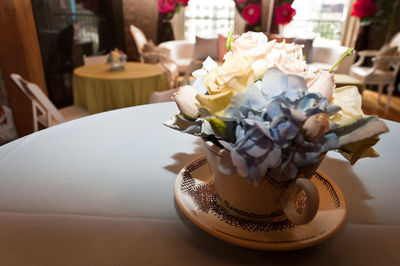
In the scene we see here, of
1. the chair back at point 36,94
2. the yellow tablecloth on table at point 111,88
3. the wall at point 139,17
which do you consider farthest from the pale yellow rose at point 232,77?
the wall at point 139,17

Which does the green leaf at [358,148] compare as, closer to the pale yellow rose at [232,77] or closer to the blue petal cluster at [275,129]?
the blue petal cluster at [275,129]

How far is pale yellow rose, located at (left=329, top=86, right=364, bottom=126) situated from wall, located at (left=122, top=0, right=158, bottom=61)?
5104 mm

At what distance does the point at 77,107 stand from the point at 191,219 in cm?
228

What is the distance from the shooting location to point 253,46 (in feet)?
1.61

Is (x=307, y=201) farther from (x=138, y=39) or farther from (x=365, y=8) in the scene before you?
(x=365, y=8)

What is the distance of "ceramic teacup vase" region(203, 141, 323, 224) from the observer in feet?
1.41

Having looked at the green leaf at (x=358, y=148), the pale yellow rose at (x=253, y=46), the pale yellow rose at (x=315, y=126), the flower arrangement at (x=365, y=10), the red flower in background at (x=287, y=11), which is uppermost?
the flower arrangement at (x=365, y=10)

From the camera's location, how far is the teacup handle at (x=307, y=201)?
1.26 ft

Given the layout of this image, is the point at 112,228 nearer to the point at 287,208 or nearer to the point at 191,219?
the point at 191,219

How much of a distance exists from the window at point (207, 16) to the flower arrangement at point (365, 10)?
2289 mm

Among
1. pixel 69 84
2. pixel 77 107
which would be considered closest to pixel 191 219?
pixel 77 107

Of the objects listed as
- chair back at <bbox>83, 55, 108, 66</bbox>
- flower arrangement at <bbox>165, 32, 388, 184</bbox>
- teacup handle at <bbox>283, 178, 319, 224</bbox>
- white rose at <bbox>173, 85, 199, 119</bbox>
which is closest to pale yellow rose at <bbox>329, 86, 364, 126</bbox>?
flower arrangement at <bbox>165, 32, 388, 184</bbox>

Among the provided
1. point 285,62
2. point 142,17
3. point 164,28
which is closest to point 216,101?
point 285,62

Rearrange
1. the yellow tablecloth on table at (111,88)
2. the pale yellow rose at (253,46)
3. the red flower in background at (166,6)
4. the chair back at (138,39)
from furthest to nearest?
the red flower in background at (166,6), the chair back at (138,39), the yellow tablecloth on table at (111,88), the pale yellow rose at (253,46)
